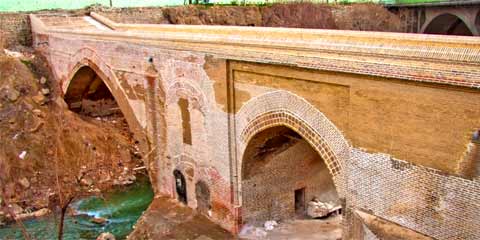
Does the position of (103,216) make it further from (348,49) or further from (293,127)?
(348,49)

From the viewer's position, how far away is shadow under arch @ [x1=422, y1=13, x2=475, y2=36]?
32.3 m

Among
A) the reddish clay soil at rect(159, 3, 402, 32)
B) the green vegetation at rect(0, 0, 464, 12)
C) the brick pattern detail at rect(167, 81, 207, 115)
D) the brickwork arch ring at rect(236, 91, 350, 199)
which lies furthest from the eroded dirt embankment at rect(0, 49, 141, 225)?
the reddish clay soil at rect(159, 3, 402, 32)

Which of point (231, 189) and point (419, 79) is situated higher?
point (419, 79)

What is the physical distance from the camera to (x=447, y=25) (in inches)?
1321

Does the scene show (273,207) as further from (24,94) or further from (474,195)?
(24,94)

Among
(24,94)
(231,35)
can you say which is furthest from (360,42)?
(24,94)

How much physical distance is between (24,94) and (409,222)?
1478 cm

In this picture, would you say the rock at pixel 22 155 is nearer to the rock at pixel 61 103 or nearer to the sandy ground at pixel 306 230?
the rock at pixel 61 103

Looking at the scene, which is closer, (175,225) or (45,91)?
(175,225)

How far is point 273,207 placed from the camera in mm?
10742

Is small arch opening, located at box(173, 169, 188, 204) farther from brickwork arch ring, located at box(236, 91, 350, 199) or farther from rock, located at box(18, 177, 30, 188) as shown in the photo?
rock, located at box(18, 177, 30, 188)

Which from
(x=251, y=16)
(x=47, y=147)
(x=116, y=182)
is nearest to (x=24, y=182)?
Answer: (x=47, y=147)

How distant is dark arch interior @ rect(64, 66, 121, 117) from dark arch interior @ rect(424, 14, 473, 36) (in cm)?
2262

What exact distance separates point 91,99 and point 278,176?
36.4 feet
